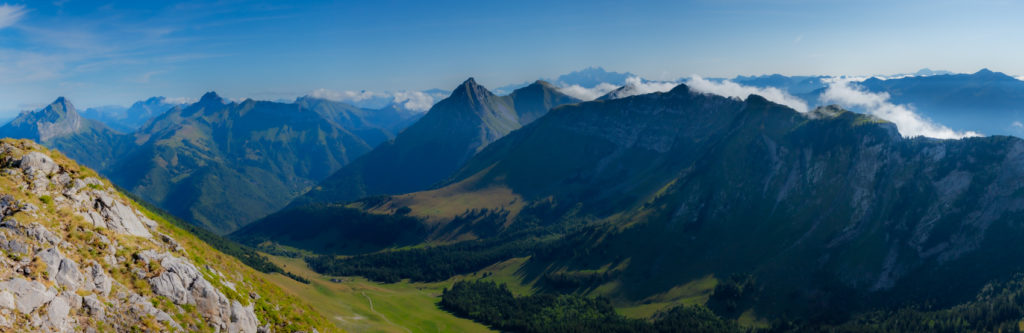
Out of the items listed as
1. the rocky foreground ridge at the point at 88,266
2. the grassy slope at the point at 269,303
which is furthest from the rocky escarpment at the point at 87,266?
the grassy slope at the point at 269,303

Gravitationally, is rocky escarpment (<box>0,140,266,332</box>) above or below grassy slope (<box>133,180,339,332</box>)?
above

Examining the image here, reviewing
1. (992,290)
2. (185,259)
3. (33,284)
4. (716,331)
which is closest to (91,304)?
(33,284)

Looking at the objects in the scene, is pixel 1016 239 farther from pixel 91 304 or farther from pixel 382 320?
pixel 91 304

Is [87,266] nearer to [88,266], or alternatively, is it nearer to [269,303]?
[88,266]

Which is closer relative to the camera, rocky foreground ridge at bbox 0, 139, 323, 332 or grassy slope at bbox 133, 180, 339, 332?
rocky foreground ridge at bbox 0, 139, 323, 332

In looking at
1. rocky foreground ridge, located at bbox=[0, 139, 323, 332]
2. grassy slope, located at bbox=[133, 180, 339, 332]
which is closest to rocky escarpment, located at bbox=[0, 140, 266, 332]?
rocky foreground ridge, located at bbox=[0, 139, 323, 332]

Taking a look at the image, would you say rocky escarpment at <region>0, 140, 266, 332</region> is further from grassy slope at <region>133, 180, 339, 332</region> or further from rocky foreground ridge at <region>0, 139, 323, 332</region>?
grassy slope at <region>133, 180, 339, 332</region>
